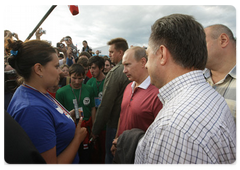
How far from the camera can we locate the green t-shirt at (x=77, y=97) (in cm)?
249

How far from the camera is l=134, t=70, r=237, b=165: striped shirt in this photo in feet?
2.20

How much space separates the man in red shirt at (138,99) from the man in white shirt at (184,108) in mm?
762

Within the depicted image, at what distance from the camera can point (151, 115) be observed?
1.71 m

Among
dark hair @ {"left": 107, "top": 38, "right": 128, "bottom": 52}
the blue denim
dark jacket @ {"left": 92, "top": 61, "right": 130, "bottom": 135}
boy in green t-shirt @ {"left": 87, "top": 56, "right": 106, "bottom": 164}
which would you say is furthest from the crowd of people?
dark hair @ {"left": 107, "top": 38, "right": 128, "bottom": 52}

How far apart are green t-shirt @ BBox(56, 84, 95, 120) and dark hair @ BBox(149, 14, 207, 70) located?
6.71ft

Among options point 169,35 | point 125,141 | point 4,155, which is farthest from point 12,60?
point 169,35

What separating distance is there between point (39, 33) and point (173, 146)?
10.5ft

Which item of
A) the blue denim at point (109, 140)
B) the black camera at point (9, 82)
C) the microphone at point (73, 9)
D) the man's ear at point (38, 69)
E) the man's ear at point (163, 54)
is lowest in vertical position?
the blue denim at point (109, 140)

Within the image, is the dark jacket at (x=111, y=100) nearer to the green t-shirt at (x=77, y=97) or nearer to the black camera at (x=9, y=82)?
the green t-shirt at (x=77, y=97)

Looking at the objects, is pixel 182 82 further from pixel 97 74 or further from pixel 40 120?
pixel 97 74

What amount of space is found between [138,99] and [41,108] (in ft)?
3.75

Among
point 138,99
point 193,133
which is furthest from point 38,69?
point 193,133

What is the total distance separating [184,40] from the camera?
0.86 meters

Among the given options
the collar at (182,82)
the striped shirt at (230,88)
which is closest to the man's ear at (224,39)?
the striped shirt at (230,88)
